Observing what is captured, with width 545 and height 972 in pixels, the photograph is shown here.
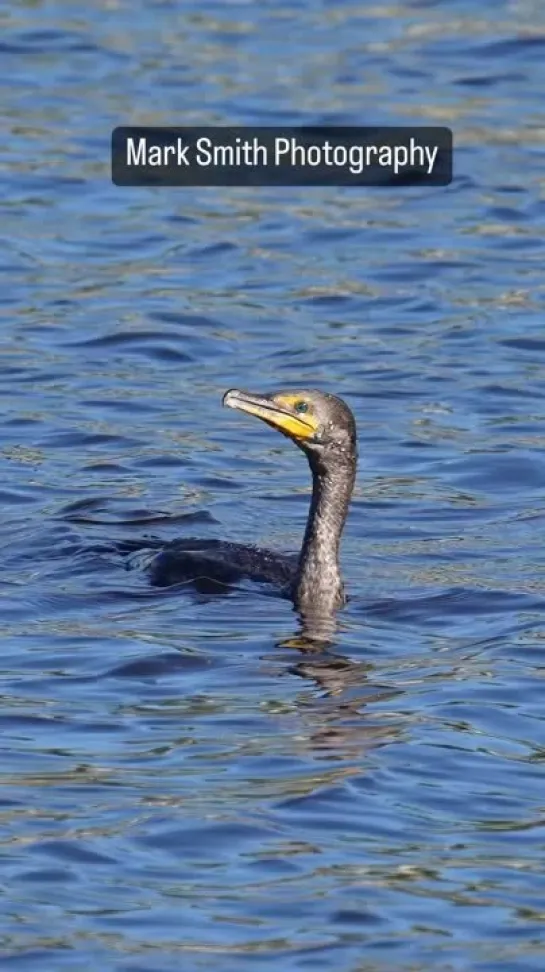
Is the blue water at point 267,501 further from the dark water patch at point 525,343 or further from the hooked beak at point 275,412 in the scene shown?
the hooked beak at point 275,412

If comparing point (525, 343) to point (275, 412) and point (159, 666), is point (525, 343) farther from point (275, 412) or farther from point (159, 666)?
point (159, 666)

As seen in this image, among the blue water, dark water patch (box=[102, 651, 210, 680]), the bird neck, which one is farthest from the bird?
dark water patch (box=[102, 651, 210, 680])

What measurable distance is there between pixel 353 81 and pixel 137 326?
639 centimetres

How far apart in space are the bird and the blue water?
0.42 ft

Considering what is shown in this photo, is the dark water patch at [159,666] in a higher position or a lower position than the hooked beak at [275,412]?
lower

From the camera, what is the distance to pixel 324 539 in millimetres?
10984

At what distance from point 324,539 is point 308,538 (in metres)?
0.08

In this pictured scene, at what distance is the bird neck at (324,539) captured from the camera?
10836 mm

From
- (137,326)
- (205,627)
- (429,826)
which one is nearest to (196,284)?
(137,326)

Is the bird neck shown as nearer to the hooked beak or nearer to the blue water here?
the blue water

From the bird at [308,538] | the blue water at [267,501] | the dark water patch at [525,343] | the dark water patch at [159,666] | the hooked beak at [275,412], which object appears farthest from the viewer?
the dark water patch at [525,343]

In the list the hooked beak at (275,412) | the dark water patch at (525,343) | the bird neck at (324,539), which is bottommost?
the bird neck at (324,539)

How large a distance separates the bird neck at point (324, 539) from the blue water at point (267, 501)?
0.13 m

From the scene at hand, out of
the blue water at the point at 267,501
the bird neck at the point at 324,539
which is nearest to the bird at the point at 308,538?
the bird neck at the point at 324,539
